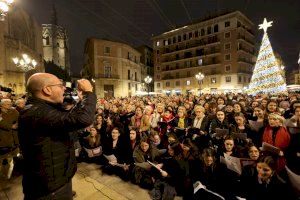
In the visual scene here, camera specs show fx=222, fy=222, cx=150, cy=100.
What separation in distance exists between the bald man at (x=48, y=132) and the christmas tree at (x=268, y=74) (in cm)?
1582

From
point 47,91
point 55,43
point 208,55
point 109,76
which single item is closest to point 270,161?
point 47,91

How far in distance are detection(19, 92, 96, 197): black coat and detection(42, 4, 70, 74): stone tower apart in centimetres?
6843

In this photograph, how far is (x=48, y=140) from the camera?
189 centimetres

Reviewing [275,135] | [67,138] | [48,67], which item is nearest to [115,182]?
[67,138]

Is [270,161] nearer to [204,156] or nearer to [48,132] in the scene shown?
[204,156]

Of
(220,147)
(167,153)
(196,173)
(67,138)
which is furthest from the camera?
(167,153)

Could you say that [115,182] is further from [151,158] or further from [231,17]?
[231,17]

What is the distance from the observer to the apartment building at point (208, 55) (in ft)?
142

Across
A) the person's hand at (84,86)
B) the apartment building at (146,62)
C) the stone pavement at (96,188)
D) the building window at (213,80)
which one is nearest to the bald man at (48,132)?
the person's hand at (84,86)

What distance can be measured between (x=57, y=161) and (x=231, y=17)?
47.1 m

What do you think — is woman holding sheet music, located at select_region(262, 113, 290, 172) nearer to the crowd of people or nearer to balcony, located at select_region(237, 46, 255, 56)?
the crowd of people

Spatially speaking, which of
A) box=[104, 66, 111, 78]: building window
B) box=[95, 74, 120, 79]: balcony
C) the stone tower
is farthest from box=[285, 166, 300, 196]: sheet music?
the stone tower

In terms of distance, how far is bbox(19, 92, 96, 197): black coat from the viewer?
5.98ft

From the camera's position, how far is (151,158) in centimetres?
493
